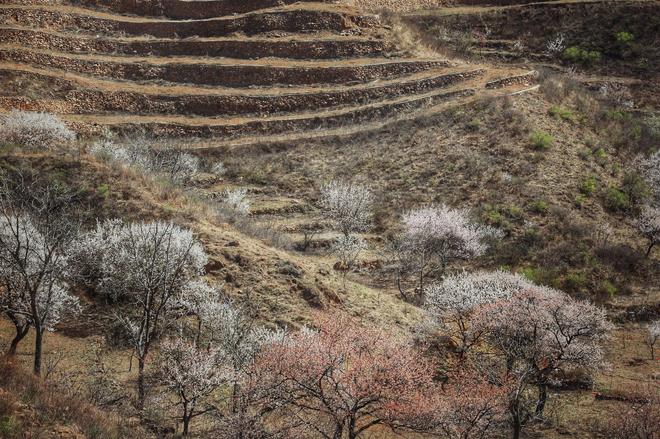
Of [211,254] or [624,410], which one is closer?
[624,410]

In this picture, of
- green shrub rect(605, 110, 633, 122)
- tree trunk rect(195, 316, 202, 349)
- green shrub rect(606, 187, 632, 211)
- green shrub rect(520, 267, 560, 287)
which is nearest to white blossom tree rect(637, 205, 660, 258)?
green shrub rect(606, 187, 632, 211)

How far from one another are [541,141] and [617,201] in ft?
20.5

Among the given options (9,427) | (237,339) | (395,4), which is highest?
(395,4)

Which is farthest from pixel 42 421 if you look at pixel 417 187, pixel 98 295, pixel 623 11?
pixel 623 11

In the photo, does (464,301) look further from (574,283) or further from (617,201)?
(617,201)

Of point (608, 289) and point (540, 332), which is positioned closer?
A: point (540, 332)

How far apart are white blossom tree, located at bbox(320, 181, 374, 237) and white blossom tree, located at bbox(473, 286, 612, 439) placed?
15.4 m

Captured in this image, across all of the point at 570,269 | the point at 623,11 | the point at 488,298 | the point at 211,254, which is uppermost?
the point at 623,11

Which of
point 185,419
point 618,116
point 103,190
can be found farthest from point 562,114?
point 185,419

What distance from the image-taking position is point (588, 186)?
4094cm

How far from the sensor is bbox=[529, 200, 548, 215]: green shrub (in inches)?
1545

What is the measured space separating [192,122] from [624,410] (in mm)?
37209

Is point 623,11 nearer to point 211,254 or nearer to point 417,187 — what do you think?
point 417,187

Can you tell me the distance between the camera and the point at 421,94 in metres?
50.4
